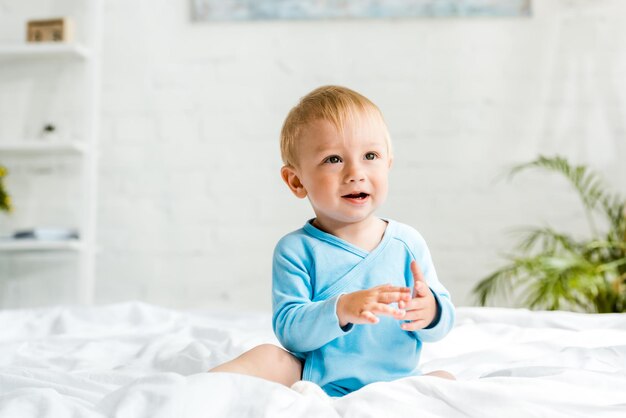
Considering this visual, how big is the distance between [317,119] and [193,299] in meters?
2.19

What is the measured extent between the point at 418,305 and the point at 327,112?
0.31 metres

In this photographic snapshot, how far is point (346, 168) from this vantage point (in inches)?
45.0

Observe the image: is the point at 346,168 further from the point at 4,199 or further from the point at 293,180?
the point at 4,199

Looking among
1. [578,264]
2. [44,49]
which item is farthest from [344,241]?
[44,49]

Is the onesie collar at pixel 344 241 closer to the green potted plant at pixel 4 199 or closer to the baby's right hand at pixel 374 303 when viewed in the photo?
the baby's right hand at pixel 374 303

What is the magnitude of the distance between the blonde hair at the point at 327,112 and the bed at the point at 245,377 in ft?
1.26

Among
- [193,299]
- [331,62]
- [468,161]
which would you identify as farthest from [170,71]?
[468,161]

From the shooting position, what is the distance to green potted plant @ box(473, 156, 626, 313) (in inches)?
95.0

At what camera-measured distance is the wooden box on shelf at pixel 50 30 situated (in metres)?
3.11

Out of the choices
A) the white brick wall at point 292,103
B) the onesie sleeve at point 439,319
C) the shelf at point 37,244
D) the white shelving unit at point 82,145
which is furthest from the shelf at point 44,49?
the onesie sleeve at point 439,319

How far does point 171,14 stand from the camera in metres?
3.27

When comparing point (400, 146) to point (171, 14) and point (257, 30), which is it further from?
point (171, 14)

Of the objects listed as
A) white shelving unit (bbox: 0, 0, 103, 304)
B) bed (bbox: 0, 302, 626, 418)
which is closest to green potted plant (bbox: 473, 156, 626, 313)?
bed (bbox: 0, 302, 626, 418)

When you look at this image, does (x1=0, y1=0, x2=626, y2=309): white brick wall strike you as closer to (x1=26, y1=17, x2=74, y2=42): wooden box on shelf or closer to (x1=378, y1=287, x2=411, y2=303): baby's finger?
(x1=26, y1=17, x2=74, y2=42): wooden box on shelf
